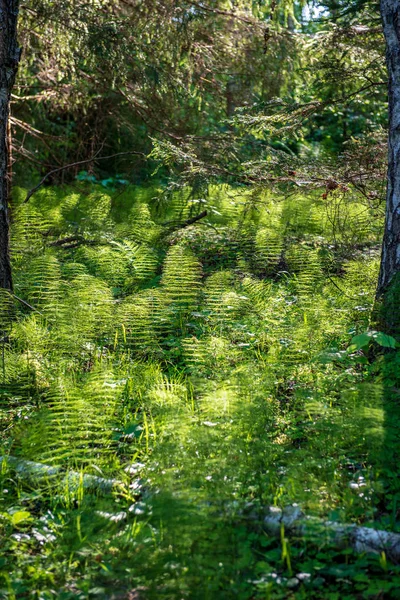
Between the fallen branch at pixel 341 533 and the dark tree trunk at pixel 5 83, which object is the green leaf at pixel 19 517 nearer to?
the fallen branch at pixel 341 533

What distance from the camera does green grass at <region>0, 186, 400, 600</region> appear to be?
2.39 metres

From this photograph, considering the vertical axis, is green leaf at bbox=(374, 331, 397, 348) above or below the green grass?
above

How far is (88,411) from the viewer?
3.33 m

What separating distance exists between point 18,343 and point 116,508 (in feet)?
7.05

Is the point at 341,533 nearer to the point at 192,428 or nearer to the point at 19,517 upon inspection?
the point at 192,428

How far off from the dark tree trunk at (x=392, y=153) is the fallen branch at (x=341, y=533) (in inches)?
78.3

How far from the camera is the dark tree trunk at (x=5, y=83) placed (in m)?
4.95

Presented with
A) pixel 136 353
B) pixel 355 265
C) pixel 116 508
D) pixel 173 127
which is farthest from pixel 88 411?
pixel 173 127

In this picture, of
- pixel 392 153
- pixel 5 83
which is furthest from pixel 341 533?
pixel 5 83

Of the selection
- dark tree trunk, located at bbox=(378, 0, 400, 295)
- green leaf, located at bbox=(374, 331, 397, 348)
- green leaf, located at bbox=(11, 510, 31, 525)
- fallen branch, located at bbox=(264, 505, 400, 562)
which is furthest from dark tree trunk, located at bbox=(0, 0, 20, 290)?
fallen branch, located at bbox=(264, 505, 400, 562)

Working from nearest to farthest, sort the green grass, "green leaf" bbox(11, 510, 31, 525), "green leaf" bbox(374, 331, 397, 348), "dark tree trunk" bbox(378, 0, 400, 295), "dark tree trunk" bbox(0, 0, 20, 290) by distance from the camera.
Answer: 1. the green grass
2. "green leaf" bbox(11, 510, 31, 525)
3. "green leaf" bbox(374, 331, 397, 348)
4. "dark tree trunk" bbox(378, 0, 400, 295)
5. "dark tree trunk" bbox(0, 0, 20, 290)

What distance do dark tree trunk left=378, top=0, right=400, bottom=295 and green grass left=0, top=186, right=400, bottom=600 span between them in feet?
1.89

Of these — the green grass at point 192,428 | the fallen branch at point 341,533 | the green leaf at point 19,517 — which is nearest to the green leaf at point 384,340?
the green grass at point 192,428

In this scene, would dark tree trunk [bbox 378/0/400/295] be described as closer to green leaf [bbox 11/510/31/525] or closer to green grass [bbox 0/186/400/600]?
green grass [bbox 0/186/400/600]
